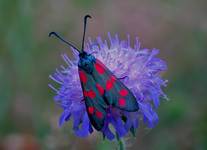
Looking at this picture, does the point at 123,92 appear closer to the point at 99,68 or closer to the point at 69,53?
the point at 99,68

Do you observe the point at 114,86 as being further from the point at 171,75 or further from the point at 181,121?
the point at 171,75

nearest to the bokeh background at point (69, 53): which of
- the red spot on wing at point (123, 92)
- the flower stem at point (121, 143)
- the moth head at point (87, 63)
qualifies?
the flower stem at point (121, 143)

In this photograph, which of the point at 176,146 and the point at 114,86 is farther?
the point at 176,146

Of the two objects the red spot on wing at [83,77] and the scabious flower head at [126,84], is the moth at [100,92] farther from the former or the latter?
the scabious flower head at [126,84]

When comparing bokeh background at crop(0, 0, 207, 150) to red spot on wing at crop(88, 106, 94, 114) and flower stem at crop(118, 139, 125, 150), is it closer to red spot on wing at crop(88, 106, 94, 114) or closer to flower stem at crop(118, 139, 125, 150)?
flower stem at crop(118, 139, 125, 150)

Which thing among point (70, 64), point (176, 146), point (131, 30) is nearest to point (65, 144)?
point (176, 146)
